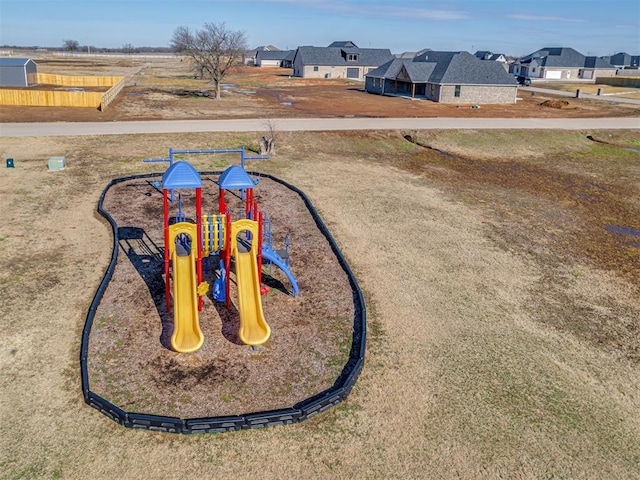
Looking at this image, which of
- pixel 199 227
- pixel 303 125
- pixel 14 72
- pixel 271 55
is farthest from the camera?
pixel 271 55

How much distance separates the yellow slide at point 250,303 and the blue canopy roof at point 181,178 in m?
1.70

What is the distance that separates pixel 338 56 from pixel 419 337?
76825 mm

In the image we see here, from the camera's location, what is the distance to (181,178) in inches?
418

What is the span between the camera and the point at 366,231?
54.5ft

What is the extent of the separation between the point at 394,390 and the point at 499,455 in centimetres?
202

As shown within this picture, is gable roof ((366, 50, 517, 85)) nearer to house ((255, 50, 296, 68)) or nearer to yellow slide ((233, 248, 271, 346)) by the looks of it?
yellow slide ((233, 248, 271, 346))

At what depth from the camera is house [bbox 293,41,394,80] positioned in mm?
78938

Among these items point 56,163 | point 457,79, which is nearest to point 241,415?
point 56,163

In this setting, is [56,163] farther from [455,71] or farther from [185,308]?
[455,71]

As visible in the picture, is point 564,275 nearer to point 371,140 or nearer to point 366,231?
point 366,231

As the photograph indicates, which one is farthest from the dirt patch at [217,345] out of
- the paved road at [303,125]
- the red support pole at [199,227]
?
the paved road at [303,125]

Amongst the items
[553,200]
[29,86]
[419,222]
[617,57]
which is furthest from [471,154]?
[617,57]

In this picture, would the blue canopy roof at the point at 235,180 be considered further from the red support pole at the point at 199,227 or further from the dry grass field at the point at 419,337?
the dry grass field at the point at 419,337

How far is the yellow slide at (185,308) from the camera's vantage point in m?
9.70
